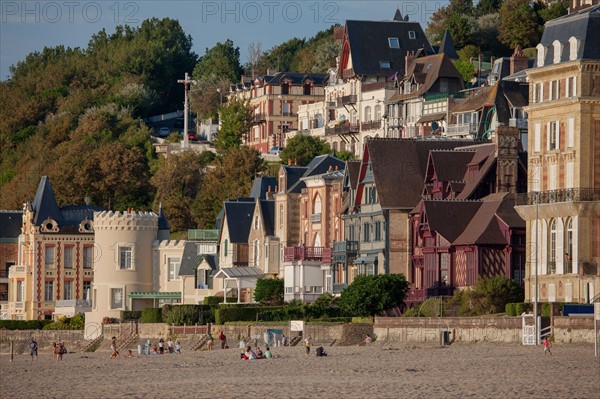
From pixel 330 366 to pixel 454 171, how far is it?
77.8 feet

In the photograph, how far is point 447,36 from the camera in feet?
378

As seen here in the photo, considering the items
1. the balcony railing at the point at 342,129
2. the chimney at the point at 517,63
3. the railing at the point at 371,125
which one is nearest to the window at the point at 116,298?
the railing at the point at 371,125

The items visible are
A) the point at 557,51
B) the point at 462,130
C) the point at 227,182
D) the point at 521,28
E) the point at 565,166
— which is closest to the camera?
the point at 565,166

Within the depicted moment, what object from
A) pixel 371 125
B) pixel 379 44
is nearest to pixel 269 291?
pixel 371 125

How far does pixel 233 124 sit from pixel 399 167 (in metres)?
48.3

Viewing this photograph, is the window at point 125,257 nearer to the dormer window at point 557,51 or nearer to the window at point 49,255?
the window at point 49,255

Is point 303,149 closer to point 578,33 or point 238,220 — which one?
point 238,220

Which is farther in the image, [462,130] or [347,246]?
[462,130]

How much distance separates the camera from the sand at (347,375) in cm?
4653

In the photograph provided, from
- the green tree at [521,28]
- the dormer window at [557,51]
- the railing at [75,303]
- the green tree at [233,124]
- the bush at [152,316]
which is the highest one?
the green tree at [521,28]

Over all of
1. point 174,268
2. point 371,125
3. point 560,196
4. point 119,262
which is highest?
point 371,125

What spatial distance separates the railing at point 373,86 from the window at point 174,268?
2310cm

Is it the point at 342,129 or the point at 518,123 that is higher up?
the point at 342,129

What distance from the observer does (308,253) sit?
87438 mm
